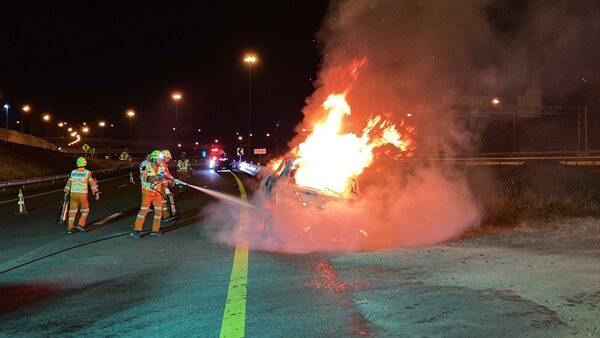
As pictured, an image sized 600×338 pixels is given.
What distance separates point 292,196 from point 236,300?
13.0 ft

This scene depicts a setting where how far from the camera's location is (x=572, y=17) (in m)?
9.21

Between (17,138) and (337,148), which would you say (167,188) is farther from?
(17,138)

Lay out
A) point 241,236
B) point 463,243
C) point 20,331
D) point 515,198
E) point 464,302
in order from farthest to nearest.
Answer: point 515,198 → point 241,236 → point 463,243 → point 464,302 → point 20,331

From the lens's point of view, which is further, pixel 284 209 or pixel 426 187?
pixel 426 187

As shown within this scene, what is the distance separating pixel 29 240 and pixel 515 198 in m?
11.0

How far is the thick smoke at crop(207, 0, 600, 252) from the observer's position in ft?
30.8

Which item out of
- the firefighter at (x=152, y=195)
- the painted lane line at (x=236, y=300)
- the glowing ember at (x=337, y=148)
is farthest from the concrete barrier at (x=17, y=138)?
the painted lane line at (x=236, y=300)

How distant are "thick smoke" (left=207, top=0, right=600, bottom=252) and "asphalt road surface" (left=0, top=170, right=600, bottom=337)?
110cm

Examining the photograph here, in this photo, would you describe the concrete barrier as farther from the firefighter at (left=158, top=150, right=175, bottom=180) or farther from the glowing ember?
the glowing ember

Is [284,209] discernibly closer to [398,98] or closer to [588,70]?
[398,98]

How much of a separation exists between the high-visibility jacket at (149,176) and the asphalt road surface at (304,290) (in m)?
1.39

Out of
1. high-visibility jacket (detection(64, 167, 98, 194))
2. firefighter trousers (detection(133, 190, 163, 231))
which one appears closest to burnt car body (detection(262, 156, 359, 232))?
firefighter trousers (detection(133, 190, 163, 231))

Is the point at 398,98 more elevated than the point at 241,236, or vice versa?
the point at 398,98

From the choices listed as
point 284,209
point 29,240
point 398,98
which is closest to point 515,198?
point 398,98
